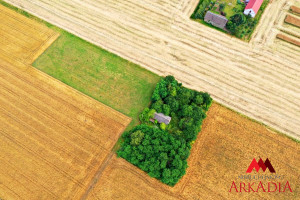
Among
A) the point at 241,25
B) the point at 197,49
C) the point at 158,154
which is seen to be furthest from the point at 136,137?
the point at 241,25

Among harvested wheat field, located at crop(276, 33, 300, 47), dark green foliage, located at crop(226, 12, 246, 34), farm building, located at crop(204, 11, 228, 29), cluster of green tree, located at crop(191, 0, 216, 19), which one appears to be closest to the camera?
dark green foliage, located at crop(226, 12, 246, 34)

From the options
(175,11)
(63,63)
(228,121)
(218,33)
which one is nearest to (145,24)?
(175,11)

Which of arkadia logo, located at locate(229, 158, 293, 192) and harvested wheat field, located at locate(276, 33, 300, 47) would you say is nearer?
arkadia logo, located at locate(229, 158, 293, 192)

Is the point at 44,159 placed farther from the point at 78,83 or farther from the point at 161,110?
the point at 161,110

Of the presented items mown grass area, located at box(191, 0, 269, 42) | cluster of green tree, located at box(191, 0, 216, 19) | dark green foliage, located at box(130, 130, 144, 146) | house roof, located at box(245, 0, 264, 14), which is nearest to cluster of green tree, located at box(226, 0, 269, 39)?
mown grass area, located at box(191, 0, 269, 42)

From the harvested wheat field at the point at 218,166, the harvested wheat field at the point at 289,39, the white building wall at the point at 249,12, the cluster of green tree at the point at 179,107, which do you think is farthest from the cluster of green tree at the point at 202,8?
the harvested wheat field at the point at 218,166

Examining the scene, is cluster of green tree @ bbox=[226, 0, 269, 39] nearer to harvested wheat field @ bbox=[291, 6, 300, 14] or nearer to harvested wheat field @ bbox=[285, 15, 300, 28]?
harvested wheat field @ bbox=[285, 15, 300, 28]
